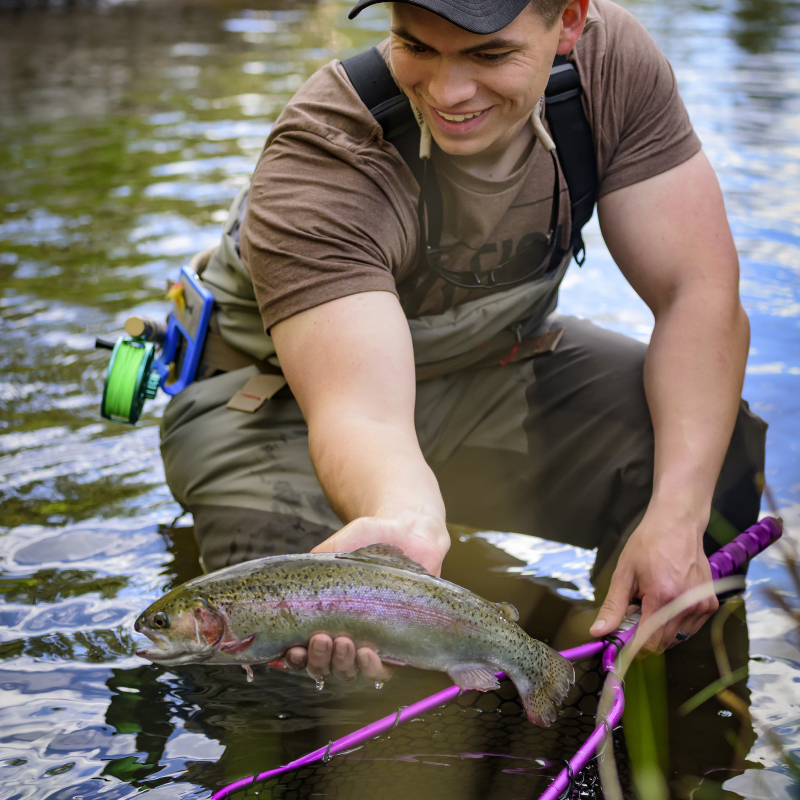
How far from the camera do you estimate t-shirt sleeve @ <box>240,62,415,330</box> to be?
101 inches

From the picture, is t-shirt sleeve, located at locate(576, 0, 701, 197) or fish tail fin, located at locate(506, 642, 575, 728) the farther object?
t-shirt sleeve, located at locate(576, 0, 701, 197)

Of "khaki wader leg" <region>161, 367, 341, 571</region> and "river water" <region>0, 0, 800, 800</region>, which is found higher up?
"khaki wader leg" <region>161, 367, 341, 571</region>

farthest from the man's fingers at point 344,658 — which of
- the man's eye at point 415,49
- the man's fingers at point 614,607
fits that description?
the man's eye at point 415,49

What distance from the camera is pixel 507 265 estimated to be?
10.2 feet

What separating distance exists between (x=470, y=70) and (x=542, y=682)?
161 cm

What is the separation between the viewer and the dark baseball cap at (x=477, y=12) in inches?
89.1

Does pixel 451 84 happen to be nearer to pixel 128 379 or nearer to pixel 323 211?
pixel 323 211

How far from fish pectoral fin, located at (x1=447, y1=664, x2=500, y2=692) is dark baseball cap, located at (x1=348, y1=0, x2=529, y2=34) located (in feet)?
5.11

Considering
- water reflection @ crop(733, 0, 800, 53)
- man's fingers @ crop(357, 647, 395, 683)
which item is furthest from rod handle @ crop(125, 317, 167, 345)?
water reflection @ crop(733, 0, 800, 53)

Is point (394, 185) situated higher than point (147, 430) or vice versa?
point (394, 185)

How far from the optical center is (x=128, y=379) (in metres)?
3.29

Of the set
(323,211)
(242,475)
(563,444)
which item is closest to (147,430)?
(242,475)

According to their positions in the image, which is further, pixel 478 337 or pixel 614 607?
pixel 478 337

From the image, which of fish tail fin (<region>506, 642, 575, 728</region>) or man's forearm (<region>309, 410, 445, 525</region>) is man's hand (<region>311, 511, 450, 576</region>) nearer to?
man's forearm (<region>309, 410, 445, 525</region>)
